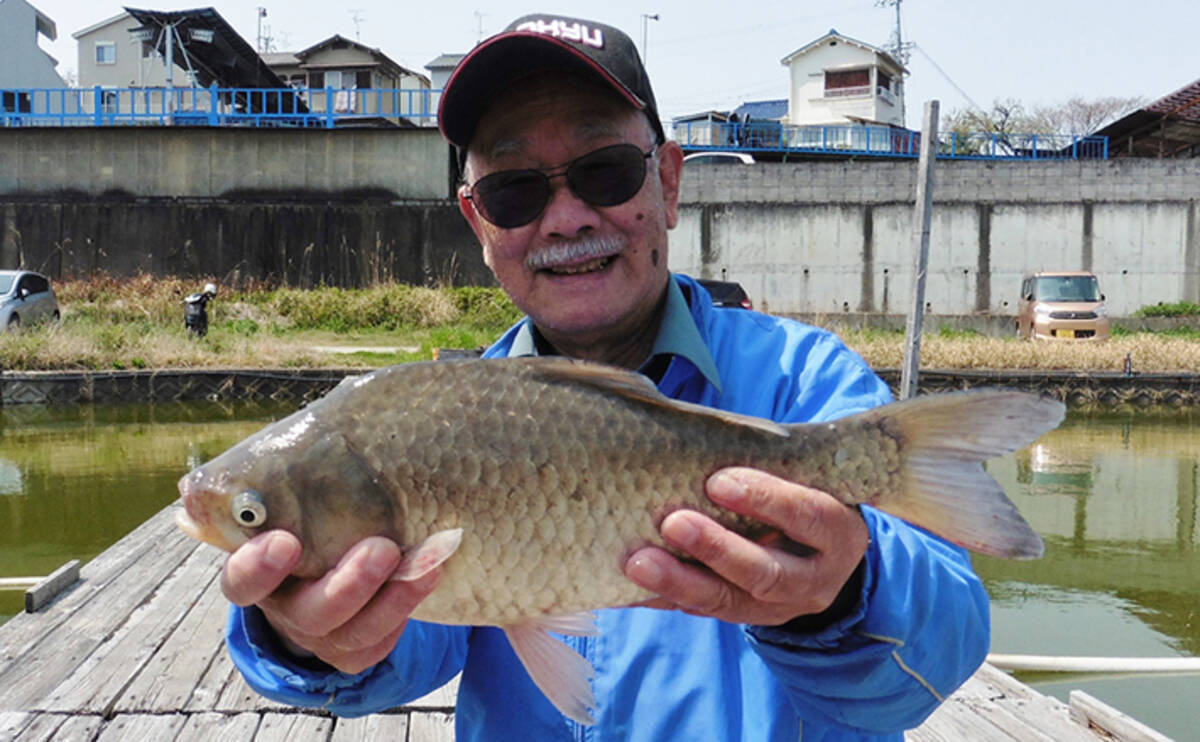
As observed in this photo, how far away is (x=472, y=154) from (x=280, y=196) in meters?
21.6

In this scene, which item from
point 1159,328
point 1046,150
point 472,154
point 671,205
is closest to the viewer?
point 472,154

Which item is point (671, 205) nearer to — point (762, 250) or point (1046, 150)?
point (762, 250)

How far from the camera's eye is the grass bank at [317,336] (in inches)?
565

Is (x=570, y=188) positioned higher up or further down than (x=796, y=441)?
higher up

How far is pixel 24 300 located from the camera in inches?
655

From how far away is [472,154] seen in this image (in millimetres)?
1921

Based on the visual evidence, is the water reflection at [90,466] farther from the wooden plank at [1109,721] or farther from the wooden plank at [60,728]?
the wooden plank at [1109,721]

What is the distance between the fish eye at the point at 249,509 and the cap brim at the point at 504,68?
84 cm

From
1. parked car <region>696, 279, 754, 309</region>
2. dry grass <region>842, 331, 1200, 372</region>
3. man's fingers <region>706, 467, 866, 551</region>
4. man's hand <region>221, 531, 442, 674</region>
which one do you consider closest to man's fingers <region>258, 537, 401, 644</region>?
man's hand <region>221, 531, 442, 674</region>

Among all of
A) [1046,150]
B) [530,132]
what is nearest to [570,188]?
[530,132]

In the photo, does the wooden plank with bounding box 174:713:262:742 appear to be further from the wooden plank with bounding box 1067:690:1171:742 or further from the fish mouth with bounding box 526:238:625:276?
the wooden plank with bounding box 1067:690:1171:742

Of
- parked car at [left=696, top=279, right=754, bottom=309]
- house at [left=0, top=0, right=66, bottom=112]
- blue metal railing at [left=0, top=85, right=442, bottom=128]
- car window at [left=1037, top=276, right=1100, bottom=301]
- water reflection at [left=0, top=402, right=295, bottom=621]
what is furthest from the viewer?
house at [left=0, top=0, right=66, bottom=112]

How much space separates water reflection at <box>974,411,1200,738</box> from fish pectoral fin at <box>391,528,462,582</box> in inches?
159

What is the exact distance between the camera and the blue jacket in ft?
4.62
